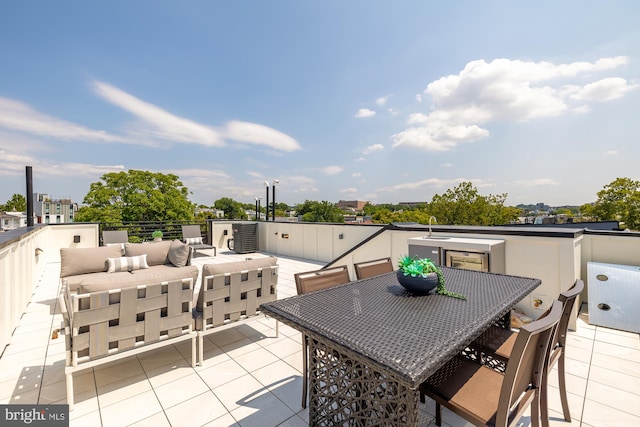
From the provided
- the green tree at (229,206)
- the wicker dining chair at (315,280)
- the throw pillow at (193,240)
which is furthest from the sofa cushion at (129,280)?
the green tree at (229,206)

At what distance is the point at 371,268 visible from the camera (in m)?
2.77

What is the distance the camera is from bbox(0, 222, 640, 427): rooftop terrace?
5.78ft

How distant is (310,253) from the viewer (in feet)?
26.7

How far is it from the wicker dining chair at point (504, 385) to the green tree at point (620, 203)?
2095cm

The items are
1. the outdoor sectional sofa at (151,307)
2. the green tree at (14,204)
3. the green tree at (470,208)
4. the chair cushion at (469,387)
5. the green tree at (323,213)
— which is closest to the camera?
the chair cushion at (469,387)

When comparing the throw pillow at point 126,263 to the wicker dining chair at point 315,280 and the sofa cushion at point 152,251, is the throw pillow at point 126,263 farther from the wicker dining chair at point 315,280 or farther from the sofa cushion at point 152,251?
the wicker dining chair at point 315,280

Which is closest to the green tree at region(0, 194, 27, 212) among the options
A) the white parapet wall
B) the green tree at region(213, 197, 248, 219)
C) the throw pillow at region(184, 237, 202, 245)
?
the green tree at region(213, 197, 248, 219)

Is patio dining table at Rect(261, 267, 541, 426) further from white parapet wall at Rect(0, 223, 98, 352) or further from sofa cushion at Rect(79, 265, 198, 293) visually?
white parapet wall at Rect(0, 223, 98, 352)

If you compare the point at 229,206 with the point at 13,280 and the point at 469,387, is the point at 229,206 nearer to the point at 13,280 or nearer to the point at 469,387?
the point at 13,280

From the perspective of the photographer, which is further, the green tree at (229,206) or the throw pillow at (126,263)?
the green tree at (229,206)

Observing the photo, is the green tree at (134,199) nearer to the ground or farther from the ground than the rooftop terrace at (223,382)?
farther from the ground

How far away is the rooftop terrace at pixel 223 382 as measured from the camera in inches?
69.4

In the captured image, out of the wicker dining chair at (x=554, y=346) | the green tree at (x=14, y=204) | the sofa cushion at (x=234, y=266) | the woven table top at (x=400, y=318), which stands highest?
the green tree at (x=14, y=204)

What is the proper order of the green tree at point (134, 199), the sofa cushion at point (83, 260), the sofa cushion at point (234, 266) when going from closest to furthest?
the sofa cushion at point (234, 266), the sofa cushion at point (83, 260), the green tree at point (134, 199)
